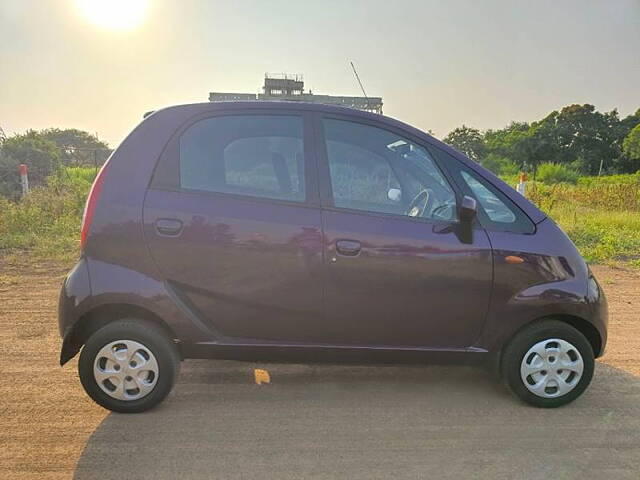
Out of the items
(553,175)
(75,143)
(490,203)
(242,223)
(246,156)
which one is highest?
(75,143)

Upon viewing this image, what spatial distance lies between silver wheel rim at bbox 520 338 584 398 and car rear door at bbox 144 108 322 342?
1.35 meters

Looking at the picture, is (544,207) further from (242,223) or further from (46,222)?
(46,222)

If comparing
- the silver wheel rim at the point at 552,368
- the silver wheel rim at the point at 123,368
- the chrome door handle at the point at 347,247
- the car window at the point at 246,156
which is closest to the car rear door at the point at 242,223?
the car window at the point at 246,156

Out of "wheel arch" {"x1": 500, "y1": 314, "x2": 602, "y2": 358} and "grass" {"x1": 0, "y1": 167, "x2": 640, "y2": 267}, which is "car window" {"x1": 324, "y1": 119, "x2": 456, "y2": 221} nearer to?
"wheel arch" {"x1": 500, "y1": 314, "x2": 602, "y2": 358}

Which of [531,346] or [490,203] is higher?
[490,203]

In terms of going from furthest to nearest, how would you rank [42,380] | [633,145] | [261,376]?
1. [633,145]
2. [261,376]
3. [42,380]

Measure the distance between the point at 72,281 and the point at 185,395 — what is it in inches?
40.0

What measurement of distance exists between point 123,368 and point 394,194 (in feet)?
6.31

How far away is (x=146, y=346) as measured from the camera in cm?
280

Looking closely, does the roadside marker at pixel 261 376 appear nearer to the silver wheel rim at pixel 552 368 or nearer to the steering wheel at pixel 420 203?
the steering wheel at pixel 420 203

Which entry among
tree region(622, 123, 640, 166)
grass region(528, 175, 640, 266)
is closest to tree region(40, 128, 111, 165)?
grass region(528, 175, 640, 266)

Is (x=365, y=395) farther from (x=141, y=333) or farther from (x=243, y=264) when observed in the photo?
(x=141, y=333)

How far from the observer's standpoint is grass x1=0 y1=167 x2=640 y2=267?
7512 mm

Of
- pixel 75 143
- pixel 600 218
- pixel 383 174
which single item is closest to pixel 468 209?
pixel 383 174
